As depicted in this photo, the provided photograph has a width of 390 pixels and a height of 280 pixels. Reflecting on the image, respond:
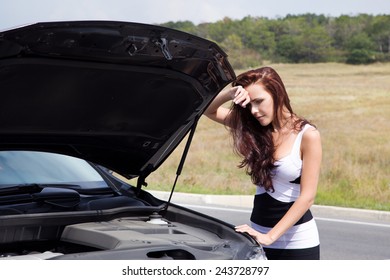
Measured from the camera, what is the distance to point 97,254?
338 cm

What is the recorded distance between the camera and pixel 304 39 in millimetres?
81750

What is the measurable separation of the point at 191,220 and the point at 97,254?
1015 millimetres

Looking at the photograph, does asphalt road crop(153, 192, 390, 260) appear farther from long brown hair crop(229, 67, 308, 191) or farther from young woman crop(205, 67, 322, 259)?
long brown hair crop(229, 67, 308, 191)

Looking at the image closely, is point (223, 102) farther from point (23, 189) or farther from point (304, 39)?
point (304, 39)

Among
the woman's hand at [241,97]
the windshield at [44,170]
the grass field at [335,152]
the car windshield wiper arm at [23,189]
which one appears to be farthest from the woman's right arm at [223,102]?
the grass field at [335,152]

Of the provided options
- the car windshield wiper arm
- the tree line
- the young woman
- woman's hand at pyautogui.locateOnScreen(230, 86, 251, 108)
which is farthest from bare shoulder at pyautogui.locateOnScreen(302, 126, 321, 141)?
the tree line

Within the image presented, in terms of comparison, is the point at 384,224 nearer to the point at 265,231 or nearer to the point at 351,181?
the point at 351,181

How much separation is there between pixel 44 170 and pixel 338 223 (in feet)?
24.1

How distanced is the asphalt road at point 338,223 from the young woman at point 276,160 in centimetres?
448

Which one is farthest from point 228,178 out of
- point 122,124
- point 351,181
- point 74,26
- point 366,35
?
point 366,35

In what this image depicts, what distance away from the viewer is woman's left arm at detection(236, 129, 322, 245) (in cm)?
410

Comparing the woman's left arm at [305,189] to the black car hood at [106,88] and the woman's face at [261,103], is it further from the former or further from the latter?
the black car hood at [106,88]

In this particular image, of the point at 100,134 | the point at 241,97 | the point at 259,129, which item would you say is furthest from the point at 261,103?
the point at 100,134

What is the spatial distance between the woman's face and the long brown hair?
0.02 m
